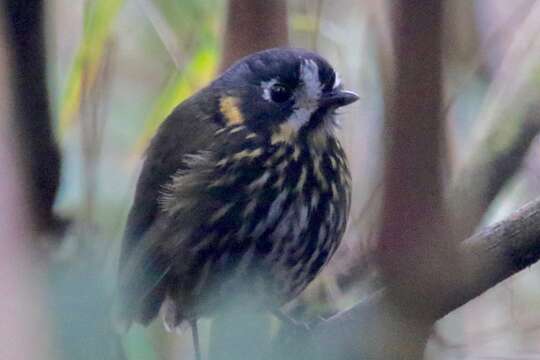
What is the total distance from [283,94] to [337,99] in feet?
0.35

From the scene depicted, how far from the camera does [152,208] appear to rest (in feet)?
6.03

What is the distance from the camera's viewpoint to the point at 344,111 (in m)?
1.81

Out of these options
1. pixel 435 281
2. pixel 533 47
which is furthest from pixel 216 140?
pixel 435 281

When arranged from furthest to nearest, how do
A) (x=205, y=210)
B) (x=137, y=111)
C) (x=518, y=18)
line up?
(x=137, y=111)
(x=518, y=18)
(x=205, y=210)

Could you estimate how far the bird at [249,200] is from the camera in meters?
1.67

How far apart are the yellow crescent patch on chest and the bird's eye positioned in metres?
0.09

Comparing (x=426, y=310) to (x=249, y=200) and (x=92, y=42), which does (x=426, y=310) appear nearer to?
(x=92, y=42)

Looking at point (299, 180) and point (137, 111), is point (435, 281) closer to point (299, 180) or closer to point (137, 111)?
point (299, 180)

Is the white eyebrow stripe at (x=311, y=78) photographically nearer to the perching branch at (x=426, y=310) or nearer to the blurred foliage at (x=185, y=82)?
the blurred foliage at (x=185, y=82)

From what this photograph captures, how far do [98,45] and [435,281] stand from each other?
1.04 metres

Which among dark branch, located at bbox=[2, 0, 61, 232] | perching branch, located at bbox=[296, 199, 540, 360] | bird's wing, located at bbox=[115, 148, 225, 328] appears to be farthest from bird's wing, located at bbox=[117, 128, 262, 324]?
dark branch, located at bbox=[2, 0, 61, 232]

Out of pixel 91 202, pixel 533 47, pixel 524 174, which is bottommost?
pixel 524 174

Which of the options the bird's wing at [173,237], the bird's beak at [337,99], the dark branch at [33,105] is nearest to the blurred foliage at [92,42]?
the bird's wing at [173,237]

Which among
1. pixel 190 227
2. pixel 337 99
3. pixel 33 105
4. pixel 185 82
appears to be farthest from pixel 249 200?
pixel 33 105
